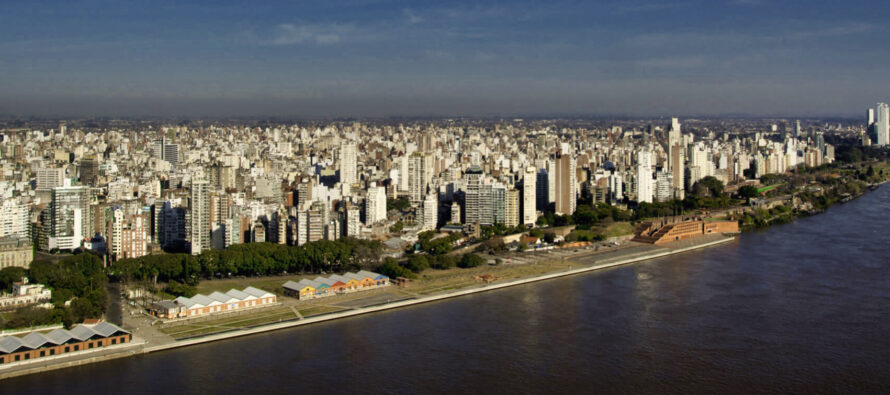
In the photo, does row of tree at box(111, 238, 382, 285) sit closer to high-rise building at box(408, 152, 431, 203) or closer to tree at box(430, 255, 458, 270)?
tree at box(430, 255, 458, 270)

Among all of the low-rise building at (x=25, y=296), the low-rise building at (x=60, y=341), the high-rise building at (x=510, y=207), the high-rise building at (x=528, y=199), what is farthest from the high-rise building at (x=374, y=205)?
the low-rise building at (x=60, y=341)

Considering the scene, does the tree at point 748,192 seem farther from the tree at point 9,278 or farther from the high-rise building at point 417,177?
the tree at point 9,278

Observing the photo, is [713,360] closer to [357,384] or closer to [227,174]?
[357,384]

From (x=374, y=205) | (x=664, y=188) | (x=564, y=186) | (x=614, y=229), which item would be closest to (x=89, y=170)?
(x=374, y=205)

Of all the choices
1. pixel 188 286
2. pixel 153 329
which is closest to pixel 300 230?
pixel 188 286

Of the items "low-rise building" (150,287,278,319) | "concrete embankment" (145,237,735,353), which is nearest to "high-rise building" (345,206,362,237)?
"concrete embankment" (145,237,735,353)

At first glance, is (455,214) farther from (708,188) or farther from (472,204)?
(708,188)
